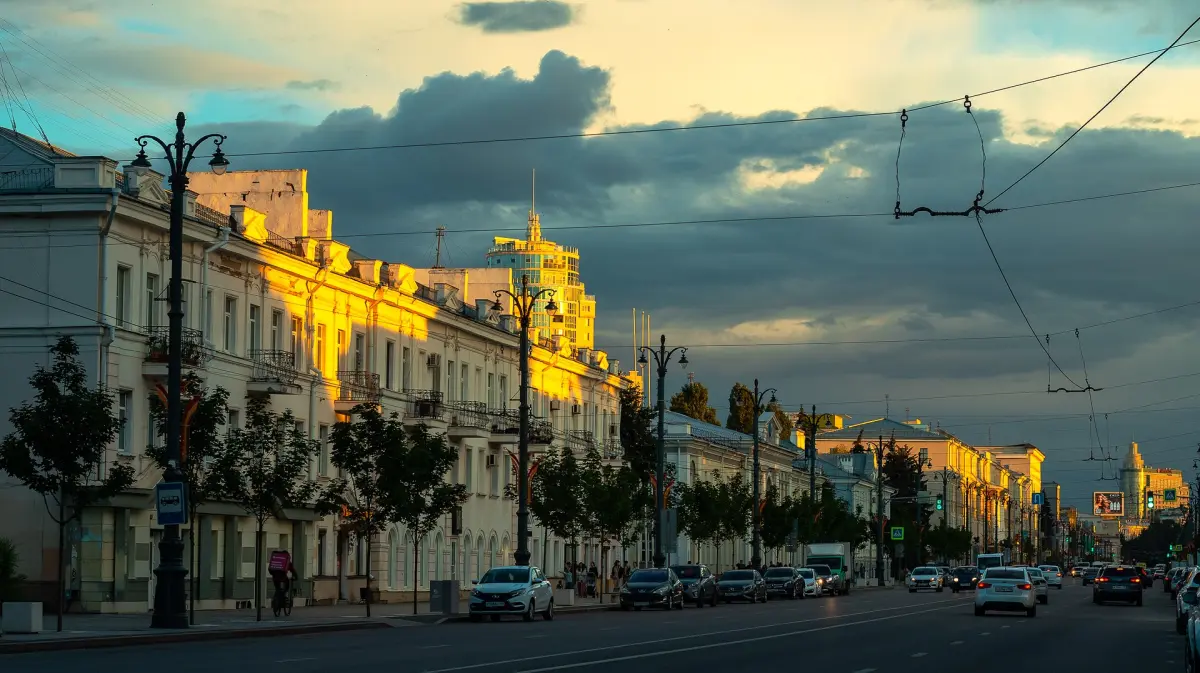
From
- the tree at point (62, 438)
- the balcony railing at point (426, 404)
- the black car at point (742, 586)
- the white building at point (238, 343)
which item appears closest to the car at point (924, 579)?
the black car at point (742, 586)

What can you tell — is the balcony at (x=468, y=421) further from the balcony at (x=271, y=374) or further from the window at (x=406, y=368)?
the balcony at (x=271, y=374)

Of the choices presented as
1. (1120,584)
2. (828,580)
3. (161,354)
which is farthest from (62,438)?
(828,580)

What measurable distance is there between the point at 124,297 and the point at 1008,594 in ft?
89.3

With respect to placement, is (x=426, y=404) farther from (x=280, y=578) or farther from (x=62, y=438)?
(x=62, y=438)

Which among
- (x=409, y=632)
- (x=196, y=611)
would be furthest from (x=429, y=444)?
(x=409, y=632)

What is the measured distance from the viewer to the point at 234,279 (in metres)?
53.1

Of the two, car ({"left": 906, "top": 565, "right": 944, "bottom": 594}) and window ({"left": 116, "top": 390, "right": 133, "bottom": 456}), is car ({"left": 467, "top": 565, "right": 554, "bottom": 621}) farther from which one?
Result: car ({"left": 906, "top": 565, "right": 944, "bottom": 594})

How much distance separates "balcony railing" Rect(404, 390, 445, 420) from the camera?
66188mm

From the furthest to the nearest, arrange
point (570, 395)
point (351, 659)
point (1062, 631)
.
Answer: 1. point (570, 395)
2. point (1062, 631)
3. point (351, 659)

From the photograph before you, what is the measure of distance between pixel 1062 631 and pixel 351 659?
70.5ft

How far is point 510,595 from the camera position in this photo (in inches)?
1784

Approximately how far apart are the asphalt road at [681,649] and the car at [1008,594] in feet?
16.8

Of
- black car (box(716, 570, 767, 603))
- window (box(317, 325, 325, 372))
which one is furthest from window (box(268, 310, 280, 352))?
black car (box(716, 570, 767, 603))

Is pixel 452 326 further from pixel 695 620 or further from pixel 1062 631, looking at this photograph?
pixel 1062 631
